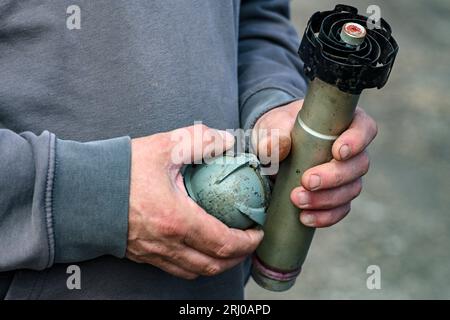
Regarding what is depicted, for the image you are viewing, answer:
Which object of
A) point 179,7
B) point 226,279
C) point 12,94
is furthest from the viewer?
point 226,279

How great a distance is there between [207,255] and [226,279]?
274 millimetres

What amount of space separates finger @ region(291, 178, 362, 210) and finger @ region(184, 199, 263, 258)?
0.37 ft

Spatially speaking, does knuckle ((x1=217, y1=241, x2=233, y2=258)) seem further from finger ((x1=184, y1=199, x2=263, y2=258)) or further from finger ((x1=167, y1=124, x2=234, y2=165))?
finger ((x1=167, y1=124, x2=234, y2=165))

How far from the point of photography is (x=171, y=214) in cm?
127

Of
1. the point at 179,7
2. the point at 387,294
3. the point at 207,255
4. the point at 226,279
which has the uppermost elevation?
the point at 179,7

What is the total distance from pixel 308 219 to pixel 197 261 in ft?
0.83

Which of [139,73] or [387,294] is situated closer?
[139,73]

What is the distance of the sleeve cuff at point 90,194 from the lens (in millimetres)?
1248

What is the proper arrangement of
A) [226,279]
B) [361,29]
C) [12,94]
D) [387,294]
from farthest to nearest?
[387,294] → [226,279] → [12,94] → [361,29]

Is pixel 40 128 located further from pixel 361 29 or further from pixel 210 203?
pixel 361 29

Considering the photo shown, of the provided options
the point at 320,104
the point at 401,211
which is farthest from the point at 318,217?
the point at 401,211

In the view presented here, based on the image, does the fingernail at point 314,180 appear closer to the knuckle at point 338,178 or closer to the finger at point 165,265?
the knuckle at point 338,178

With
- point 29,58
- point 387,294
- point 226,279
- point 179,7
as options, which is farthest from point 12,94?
point 387,294

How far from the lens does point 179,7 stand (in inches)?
56.6
